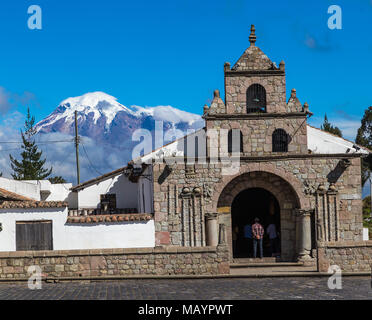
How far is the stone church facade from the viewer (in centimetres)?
2527

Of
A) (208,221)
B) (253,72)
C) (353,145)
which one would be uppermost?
(253,72)

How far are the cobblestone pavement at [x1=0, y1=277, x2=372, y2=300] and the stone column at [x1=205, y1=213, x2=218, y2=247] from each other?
4383 millimetres

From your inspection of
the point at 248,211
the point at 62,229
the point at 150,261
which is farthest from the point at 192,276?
the point at 248,211

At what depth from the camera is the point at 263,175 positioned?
26094mm

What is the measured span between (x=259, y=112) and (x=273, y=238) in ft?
18.3

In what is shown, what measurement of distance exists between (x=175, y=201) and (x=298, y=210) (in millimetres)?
5138

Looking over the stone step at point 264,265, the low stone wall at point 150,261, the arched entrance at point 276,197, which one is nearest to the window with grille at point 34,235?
the low stone wall at point 150,261

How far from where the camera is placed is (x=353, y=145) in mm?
26359

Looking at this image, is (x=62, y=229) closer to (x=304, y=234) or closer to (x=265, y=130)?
(x=265, y=130)

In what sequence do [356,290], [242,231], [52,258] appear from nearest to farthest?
[356,290] → [52,258] → [242,231]

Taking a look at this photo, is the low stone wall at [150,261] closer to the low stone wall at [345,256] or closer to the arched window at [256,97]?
the low stone wall at [345,256]

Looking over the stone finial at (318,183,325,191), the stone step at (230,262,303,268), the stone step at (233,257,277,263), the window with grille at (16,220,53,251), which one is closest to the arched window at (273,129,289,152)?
the stone finial at (318,183,325,191)
